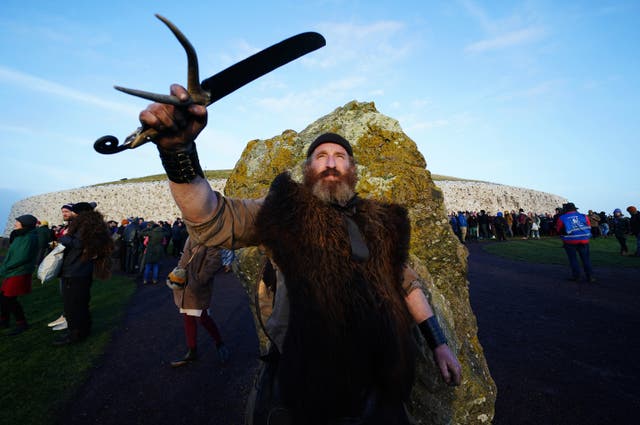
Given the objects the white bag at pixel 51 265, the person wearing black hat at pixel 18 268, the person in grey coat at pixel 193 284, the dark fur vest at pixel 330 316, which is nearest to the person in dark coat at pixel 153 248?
the person wearing black hat at pixel 18 268

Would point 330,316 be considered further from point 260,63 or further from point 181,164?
point 260,63

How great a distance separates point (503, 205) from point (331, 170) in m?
64.7

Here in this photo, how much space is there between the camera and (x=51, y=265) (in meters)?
5.52

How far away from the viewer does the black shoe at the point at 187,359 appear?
191 inches

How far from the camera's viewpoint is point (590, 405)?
3529mm

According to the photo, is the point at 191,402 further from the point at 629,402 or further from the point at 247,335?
the point at 629,402

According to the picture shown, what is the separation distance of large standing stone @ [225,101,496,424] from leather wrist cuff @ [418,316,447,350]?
79 cm

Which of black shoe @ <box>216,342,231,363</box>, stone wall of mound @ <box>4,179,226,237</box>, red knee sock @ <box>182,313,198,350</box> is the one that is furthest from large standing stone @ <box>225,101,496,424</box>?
stone wall of mound @ <box>4,179,226,237</box>

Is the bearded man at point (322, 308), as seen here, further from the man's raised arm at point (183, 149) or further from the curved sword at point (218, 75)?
the curved sword at point (218, 75)

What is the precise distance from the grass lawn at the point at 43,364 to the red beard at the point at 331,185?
13.7ft

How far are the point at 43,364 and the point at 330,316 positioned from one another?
5855 millimetres

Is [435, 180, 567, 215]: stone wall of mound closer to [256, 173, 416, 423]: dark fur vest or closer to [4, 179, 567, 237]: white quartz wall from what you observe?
[4, 179, 567, 237]: white quartz wall

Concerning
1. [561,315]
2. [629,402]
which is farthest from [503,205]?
[629,402]

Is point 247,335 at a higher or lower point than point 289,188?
lower
